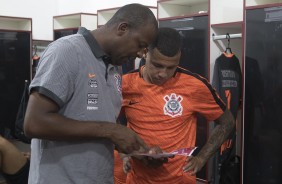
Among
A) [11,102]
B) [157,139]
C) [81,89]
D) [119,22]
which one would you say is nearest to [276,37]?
[157,139]

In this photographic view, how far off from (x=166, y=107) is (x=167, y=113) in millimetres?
28

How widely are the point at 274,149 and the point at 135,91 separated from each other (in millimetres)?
1341

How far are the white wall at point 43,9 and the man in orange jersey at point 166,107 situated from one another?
13.2 feet

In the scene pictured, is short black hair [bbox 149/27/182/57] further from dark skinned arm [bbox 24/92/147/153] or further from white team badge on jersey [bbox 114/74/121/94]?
dark skinned arm [bbox 24/92/147/153]

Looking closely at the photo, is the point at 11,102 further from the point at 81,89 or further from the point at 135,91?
the point at 81,89

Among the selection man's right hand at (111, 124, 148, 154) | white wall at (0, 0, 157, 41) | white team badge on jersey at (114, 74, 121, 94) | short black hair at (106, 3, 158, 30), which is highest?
white wall at (0, 0, 157, 41)

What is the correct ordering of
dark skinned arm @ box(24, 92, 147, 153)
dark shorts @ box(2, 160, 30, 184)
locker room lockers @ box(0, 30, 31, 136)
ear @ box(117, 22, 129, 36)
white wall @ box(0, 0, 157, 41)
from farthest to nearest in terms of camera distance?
white wall @ box(0, 0, 157, 41) → locker room lockers @ box(0, 30, 31, 136) → dark shorts @ box(2, 160, 30, 184) → ear @ box(117, 22, 129, 36) → dark skinned arm @ box(24, 92, 147, 153)

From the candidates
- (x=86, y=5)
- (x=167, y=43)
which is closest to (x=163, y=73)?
(x=167, y=43)

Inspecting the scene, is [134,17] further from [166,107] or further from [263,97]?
[263,97]

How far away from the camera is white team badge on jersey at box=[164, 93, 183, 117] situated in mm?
1769

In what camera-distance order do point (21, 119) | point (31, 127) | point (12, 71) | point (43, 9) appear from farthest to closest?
point (43, 9), point (12, 71), point (21, 119), point (31, 127)

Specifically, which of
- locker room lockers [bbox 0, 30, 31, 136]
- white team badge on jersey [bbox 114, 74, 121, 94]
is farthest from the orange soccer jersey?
locker room lockers [bbox 0, 30, 31, 136]

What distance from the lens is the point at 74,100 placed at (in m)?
1.17

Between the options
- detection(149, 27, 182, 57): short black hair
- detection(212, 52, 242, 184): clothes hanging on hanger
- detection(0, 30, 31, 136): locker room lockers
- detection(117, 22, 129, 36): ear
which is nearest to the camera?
detection(117, 22, 129, 36): ear
